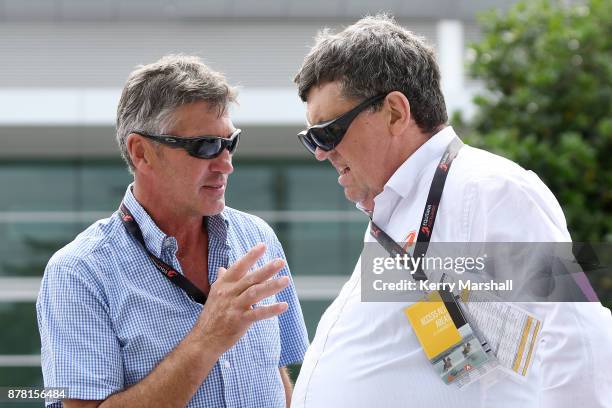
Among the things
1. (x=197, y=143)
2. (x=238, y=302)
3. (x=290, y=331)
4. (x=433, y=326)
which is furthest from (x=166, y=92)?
(x=433, y=326)

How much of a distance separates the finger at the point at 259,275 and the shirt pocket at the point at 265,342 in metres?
0.38

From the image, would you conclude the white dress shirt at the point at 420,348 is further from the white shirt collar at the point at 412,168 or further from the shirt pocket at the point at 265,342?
the shirt pocket at the point at 265,342

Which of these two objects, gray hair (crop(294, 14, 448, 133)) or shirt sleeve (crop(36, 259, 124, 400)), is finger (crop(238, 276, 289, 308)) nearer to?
shirt sleeve (crop(36, 259, 124, 400))

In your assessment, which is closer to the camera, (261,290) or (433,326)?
(433,326)

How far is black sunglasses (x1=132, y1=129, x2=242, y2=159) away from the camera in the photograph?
10.0 ft

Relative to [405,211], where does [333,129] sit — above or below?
above

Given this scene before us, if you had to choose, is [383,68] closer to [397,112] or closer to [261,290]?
[397,112]

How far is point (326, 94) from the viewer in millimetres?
2775

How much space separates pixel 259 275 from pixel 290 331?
0.79m

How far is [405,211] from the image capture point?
8.60 ft

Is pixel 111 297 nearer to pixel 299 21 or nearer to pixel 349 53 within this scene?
pixel 349 53

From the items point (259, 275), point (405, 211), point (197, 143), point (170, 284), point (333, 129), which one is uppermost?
point (333, 129)

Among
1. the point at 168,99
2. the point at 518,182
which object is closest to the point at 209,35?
the point at 168,99

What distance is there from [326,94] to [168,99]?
0.60 m
